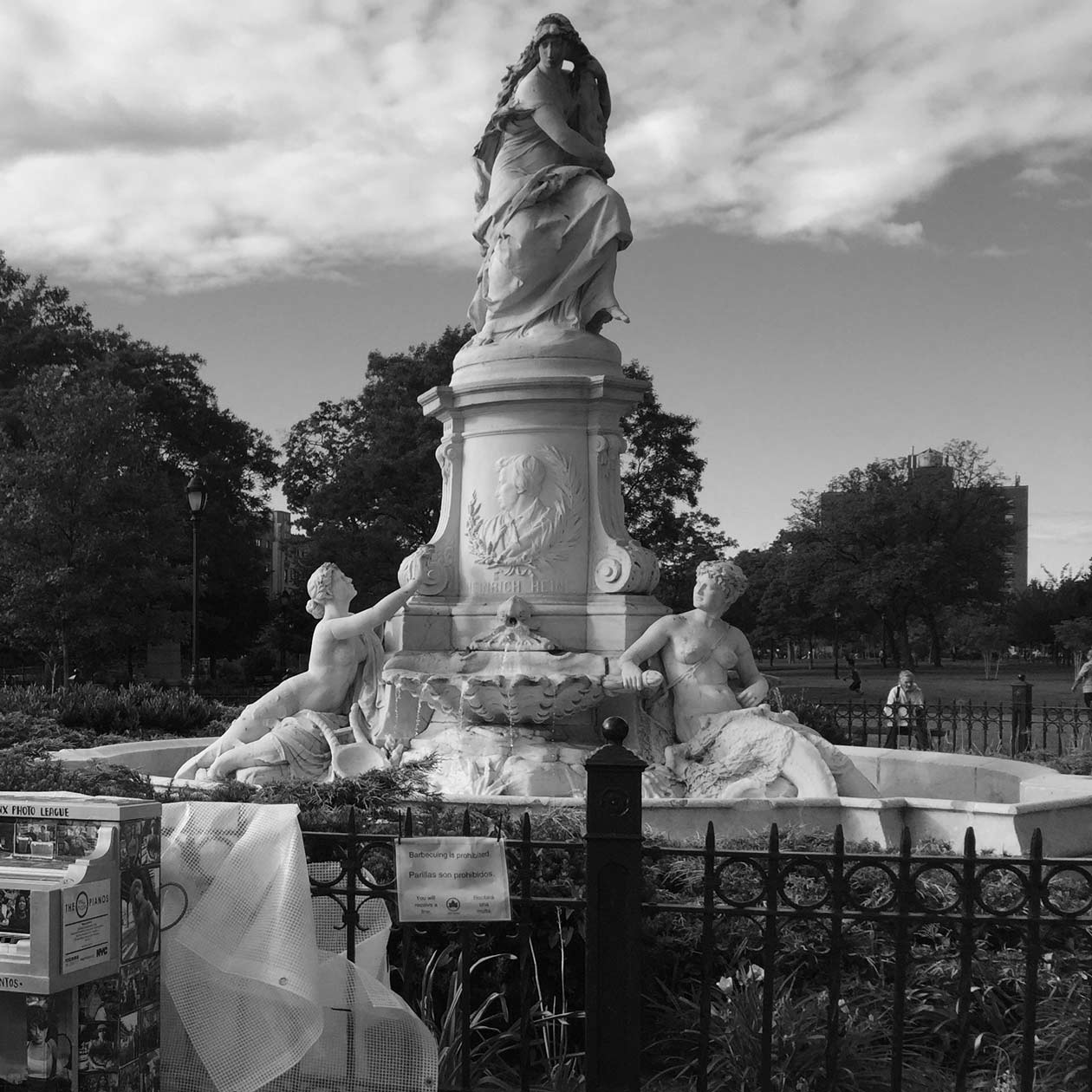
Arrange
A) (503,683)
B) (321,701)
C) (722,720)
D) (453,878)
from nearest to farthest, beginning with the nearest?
(453,878) → (503,683) → (722,720) → (321,701)

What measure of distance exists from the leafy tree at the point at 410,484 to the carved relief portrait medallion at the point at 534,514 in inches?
837

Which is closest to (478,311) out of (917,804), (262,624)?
(917,804)

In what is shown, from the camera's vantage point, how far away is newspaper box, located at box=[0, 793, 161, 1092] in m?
3.64

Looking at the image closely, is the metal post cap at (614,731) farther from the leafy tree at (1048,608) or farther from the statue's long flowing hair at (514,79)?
the leafy tree at (1048,608)

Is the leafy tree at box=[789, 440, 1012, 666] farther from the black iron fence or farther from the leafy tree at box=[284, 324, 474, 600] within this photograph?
the black iron fence

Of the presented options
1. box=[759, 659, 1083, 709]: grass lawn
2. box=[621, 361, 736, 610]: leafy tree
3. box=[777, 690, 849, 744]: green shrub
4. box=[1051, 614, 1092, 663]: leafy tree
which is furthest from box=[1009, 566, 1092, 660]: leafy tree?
box=[777, 690, 849, 744]: green shrub

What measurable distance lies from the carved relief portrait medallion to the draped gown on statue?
1097mm

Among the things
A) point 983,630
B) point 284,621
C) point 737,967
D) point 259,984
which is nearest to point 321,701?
point 737,967

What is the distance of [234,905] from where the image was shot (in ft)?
13.6

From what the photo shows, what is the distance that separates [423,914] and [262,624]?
39303mm

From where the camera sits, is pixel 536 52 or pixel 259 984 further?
pixel 536 52

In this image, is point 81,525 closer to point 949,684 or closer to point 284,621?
point 284,621

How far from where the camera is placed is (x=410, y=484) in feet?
108

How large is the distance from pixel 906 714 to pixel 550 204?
10.6 metres
